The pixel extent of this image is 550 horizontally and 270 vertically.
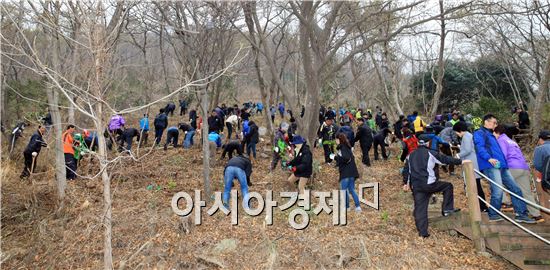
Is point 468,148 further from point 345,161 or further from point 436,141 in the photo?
point 345,161

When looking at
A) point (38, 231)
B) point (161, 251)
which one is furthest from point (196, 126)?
point (161, 251)

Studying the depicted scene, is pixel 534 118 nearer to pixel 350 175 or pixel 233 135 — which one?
pixel 350 175

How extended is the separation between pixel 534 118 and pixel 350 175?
965 cm

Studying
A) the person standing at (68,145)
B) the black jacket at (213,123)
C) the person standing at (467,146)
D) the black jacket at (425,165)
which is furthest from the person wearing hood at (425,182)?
the person standing at (68,145)

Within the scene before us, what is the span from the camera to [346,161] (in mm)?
7285

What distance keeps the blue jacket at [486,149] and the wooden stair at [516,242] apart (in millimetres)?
860

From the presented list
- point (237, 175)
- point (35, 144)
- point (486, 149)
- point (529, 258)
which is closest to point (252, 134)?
point (237, 175)

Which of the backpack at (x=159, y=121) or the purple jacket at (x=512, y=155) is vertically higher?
the backpack at (x=159, y=121)

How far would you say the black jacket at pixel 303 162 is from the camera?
7812 mm

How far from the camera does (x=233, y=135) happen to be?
629 inches

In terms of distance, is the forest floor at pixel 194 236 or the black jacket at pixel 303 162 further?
the black jacket at pixel 303 162

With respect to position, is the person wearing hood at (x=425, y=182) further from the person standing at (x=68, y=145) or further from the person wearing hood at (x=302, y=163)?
the person standing at (x=68, y=145)

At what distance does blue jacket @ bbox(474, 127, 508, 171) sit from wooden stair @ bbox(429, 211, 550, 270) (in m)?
0.86

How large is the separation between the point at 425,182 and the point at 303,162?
98.7 inches
